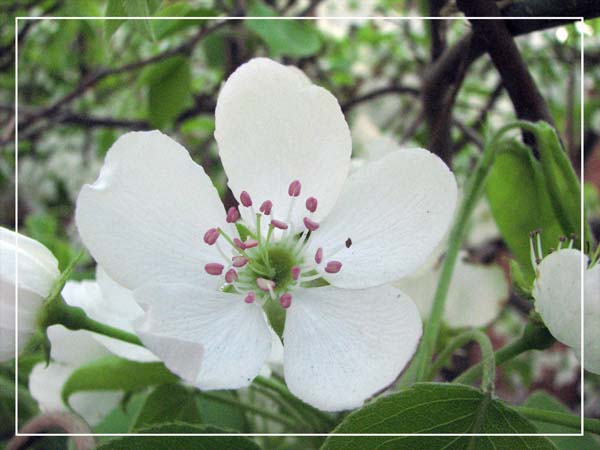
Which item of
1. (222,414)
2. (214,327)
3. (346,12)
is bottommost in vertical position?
(222,414)

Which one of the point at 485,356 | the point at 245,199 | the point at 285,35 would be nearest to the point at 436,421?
the point at 485,356

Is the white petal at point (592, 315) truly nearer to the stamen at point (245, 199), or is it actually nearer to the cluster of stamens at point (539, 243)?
the cluster of stamens at point (539, 243)

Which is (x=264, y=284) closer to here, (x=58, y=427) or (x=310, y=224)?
(x=310, y=224)

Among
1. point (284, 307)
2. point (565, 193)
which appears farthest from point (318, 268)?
point (565, 193)

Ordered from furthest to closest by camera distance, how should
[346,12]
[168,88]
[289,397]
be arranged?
[346,12]
[168,88]
[289,397]

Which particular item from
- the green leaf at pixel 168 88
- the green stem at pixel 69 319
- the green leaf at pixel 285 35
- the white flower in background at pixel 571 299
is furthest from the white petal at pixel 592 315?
the green leaf at pixel 168 88
